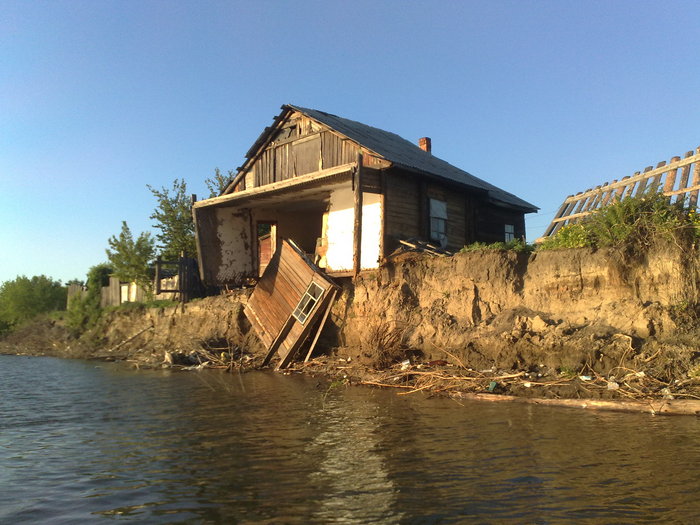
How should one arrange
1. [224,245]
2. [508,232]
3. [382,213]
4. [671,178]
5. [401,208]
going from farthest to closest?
1. [508,232]
2. [224,245]
3. [401,208]
4. [382,213]
5. [671,178]

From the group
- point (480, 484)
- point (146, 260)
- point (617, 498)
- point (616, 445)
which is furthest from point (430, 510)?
point (146, 260)

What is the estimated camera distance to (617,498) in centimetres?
485

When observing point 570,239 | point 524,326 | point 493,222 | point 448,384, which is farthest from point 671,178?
point 493,222

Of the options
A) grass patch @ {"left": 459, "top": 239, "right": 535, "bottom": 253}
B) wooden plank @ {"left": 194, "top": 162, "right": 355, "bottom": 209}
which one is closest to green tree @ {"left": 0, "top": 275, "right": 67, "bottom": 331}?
wooden plank @ {"left": 194, "top": 162, "right": 355, "bottom": 209}

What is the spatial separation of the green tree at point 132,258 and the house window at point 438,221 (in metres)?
16.0

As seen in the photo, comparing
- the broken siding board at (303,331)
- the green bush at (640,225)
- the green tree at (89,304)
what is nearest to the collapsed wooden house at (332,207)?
the broken siding board at (303,331)

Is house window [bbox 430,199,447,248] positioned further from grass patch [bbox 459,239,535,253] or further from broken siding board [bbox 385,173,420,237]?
grass patch [bbox 459,239,535,253]

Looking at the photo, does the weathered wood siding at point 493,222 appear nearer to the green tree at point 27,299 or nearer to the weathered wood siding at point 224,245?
the weathered wood siding at point 224,245

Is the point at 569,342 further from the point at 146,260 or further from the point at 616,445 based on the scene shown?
the point at 146,260

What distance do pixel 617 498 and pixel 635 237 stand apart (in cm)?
803

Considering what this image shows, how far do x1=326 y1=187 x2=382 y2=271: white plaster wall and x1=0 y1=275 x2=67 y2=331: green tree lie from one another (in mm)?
25526

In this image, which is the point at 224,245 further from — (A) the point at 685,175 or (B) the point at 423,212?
(A) the point at 685,175

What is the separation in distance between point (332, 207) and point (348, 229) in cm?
115

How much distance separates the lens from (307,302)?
16172 mm
